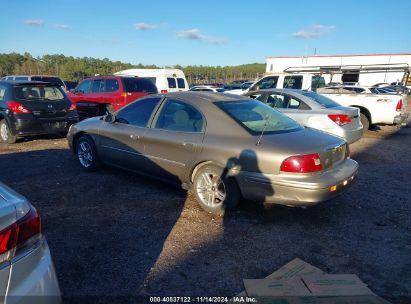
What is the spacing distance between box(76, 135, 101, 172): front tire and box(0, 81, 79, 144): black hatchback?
2741mm

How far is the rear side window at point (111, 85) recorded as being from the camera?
36.8 ft

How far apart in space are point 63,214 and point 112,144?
1561mm

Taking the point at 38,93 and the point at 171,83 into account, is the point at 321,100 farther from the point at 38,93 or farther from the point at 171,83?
the point at 171,83

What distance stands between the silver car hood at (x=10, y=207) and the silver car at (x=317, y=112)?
6656mm

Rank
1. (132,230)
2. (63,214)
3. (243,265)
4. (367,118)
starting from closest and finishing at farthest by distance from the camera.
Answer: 1. (243,265)
2. (132,230)
3. (63,214)
4. (367,118)

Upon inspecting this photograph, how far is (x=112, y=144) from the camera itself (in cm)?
560

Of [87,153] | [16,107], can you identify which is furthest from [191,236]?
[16,107]

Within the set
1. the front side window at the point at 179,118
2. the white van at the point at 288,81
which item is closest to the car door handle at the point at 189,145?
the front side window at the point at 179,118

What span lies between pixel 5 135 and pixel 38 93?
132 cm

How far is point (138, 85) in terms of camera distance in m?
11.6

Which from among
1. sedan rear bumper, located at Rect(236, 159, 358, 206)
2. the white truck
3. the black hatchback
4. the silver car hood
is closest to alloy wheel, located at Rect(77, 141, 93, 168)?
the black hatchback

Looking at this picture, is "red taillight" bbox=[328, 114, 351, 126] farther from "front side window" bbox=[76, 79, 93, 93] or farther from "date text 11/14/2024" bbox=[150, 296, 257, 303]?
"front side window" bbox=[76, 79, 93, 93]

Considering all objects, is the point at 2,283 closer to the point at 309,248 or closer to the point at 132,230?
the point at 132,230

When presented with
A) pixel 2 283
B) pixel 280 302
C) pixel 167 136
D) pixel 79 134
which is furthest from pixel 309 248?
pixel 79 134
